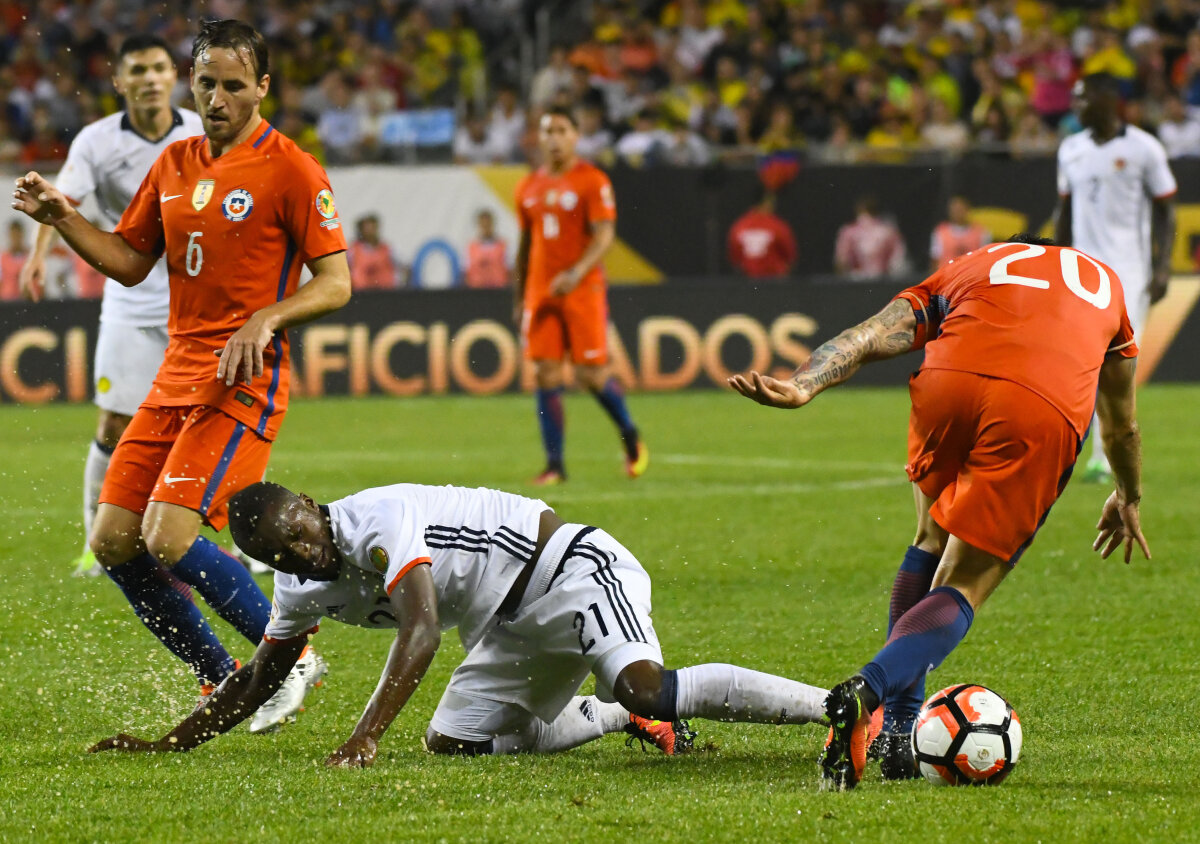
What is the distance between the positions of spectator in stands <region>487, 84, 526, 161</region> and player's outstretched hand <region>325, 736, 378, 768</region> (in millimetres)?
15005

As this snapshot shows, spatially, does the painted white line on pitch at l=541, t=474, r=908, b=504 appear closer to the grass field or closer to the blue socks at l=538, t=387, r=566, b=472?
the grass field

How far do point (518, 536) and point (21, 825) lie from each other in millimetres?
1406

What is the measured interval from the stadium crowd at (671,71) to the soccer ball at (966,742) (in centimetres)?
1364

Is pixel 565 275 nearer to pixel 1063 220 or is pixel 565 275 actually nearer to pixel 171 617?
pixel 1063 220

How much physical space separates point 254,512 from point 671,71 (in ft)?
54.4

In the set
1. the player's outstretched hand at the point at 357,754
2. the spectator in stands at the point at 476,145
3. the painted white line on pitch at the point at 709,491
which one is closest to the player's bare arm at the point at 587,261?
the painted white line on pitch at the point at 709,491

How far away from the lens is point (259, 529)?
407 centimetres

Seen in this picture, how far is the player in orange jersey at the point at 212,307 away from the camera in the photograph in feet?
15.7

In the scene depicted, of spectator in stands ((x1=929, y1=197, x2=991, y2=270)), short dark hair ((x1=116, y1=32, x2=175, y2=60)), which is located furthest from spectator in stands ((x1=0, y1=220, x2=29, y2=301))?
short dark hair ((x1=116, y1=32, x2=175, y2=60))

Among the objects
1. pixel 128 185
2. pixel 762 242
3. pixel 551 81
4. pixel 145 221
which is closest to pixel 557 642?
pixel 145 221

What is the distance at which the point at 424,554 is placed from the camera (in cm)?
420

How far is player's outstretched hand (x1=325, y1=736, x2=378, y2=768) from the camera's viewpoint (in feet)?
13.7

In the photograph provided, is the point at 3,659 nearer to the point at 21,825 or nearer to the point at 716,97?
the point at 21,825

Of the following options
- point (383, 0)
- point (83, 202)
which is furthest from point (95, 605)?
point (383, 0)
